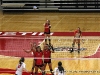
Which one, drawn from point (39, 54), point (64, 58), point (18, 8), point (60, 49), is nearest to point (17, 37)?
point (60, 49)

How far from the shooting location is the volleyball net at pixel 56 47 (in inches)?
704

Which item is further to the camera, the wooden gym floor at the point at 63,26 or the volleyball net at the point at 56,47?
the volleyball net at the point at 56,47

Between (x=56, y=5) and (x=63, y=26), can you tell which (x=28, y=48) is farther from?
(x=56, y=5)

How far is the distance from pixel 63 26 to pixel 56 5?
7.04 m

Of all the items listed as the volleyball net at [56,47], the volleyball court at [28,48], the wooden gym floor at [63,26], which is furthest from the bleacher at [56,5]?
the volleyball net at [56,47]

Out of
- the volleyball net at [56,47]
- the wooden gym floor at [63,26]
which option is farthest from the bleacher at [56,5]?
the volleyball net at [56,47]

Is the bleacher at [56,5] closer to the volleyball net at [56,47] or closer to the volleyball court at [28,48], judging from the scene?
the volleyball court at [28,48]

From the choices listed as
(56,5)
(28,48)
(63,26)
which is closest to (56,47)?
(28,48)

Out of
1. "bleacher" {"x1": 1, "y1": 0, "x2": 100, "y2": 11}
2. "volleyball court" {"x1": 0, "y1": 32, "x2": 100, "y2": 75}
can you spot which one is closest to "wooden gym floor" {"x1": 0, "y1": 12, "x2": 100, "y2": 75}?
"volleyball court" {"x1": 0, "y1": 32, "x2": 100, "y2": 75}

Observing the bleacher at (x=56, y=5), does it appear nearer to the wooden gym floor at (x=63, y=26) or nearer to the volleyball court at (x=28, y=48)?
the wooden gym floor at (x=63, y=26)

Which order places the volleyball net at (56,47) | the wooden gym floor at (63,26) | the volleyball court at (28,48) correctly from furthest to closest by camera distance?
the volleyball net at (56,47), the volleyball court at (28,48), the wooden gym floor at (63,26)

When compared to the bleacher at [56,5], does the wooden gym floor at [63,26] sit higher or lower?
lower

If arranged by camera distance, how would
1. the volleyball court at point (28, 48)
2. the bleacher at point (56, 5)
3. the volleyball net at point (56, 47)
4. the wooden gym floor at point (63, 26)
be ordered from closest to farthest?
the wooden gym floor at point (63, 26)
the volleyball court at point (28, 48)
the volleyball net at point (56, 47)
the bleacher at point (56, 5)

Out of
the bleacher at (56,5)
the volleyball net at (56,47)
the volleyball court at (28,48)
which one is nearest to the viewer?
the volleyball court at (28,48)
